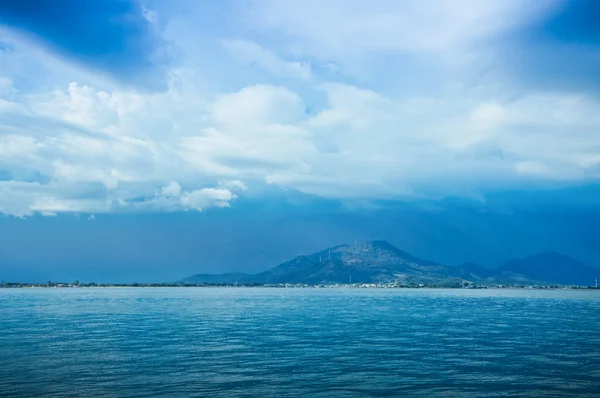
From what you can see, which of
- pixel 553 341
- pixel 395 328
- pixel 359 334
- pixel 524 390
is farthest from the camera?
pixel 395 328

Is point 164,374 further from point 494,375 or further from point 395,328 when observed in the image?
point 395,328

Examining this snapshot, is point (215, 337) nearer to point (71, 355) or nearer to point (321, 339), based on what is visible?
point (321, 339)

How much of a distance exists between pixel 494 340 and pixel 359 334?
61.3ft

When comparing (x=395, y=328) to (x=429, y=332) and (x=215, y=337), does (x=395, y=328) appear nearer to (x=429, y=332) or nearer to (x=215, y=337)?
(x=429, y=332)

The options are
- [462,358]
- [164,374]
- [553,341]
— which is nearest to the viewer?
[164,374]

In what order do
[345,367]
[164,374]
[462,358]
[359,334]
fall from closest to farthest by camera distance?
1. [164,374]
2. [345,367]
3. [462,358]
4. [359,334]

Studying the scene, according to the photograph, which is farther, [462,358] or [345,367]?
[462,358]

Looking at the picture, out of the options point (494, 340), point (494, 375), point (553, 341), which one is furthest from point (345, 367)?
point (553, 341)

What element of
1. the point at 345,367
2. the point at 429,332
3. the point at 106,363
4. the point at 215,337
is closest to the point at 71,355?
the point at 106,363

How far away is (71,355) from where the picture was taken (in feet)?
175

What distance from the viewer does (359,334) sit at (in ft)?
243

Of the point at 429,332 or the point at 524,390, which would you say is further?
the point at 429,332

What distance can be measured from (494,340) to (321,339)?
23688mm

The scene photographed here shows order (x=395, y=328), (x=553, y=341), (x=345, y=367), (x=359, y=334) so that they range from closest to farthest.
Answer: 1. (x=345, y=367)
2. (x=553, y=341)
3. (x=359, y=334)
4. (x=395, y=328)
